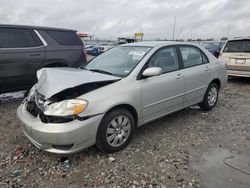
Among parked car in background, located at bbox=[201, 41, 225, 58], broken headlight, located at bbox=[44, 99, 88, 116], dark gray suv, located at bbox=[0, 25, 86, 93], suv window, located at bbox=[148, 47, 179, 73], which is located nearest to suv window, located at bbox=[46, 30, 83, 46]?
dark gray suv, located at bbox=[0, 25, 86, 93]

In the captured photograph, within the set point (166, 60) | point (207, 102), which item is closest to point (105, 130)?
point (166, 60)

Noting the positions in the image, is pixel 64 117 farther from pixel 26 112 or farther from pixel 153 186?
pixel 153 186

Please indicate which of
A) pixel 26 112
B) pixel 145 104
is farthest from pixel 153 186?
pixel 26 112

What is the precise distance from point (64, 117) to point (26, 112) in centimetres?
84

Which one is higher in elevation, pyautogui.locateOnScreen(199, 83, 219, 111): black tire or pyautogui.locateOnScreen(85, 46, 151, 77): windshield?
pyautogui.locateOnScreen(85, 46, 151, 77): windshield

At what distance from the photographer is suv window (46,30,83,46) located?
5.46m

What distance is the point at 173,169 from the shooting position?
2766 mm

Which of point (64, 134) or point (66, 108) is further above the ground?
point (66, 108)

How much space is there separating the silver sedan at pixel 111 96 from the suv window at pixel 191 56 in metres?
0.02

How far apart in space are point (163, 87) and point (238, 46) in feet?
18.2

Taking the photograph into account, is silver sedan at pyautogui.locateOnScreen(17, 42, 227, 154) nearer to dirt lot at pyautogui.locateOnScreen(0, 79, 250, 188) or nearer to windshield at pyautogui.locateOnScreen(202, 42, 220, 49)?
dirt lot at pyautogui.locateOnScreen(0, 79, 250, 188)

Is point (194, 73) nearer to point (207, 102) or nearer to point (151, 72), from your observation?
point (207, 102)

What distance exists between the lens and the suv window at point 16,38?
15.8 feet

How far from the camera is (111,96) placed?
288 cm
